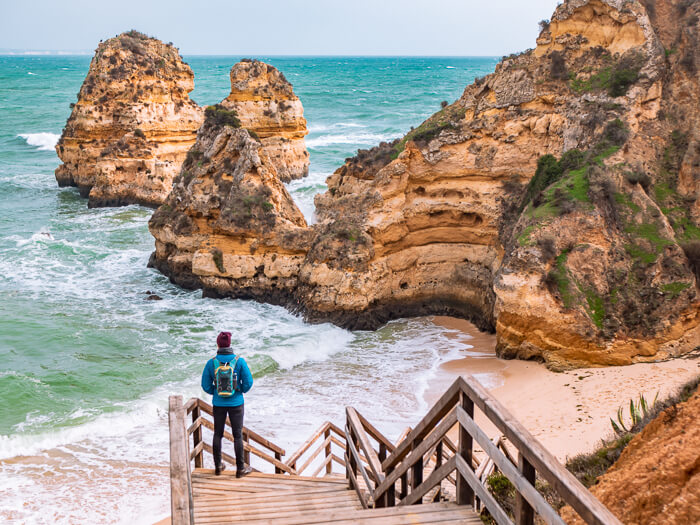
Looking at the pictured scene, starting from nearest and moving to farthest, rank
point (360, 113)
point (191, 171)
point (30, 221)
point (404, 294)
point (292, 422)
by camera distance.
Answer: point (292, 422)
point (404, 294)
point (191, 171)
point (30, 221)
point (360, 113)

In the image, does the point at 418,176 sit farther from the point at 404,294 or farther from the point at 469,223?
the point at 404,294

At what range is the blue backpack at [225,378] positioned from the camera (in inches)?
279

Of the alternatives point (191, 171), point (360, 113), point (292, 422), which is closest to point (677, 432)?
point (292, 422)

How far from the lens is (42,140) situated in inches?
2440

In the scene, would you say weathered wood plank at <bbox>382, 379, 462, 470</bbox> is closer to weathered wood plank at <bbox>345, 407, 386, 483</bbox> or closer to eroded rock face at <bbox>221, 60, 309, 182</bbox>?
weathered wood plank at <bbox>345, 407, 386, 483</bbox>

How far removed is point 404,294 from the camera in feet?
68.4

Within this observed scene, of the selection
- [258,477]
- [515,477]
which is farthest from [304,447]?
[515,477]

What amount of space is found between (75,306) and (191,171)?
6.00m

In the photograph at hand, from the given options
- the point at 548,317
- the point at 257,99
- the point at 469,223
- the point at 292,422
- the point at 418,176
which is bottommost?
the point at 292,422

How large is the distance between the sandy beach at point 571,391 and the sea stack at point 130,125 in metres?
27.5

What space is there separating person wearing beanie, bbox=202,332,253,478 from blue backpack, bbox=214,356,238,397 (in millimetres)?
15

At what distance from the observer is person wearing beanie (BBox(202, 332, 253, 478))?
7.14 metres

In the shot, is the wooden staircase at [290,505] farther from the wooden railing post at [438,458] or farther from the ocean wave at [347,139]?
the ocean wave at [347,139]

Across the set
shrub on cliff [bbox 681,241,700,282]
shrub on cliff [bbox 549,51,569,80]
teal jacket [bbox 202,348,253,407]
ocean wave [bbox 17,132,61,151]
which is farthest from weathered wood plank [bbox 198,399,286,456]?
ocean wave [bbox 17,132,61,151]
